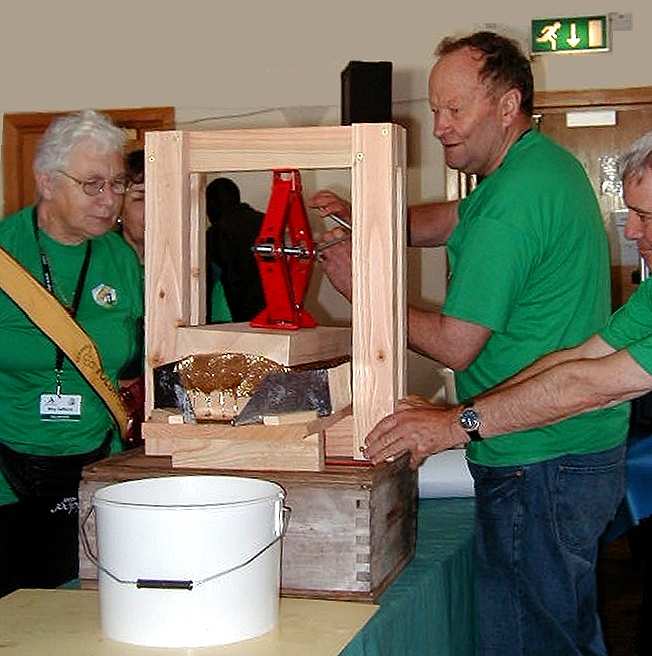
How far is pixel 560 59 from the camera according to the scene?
5383 mm

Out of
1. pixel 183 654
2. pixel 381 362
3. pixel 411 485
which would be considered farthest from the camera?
pixel 411 485

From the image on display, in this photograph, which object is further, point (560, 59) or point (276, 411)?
point (560, 59)

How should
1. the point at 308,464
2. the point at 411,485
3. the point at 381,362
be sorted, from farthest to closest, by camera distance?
the point at 411,485 → the point at 381,362 → the point at 308,464

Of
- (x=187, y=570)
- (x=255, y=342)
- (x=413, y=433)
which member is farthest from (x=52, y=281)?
(x=187, y=570)

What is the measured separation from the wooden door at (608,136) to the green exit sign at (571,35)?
19 cm

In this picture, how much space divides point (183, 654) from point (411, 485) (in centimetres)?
61

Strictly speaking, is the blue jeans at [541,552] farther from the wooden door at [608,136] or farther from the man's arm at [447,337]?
the wooden door at [608,136]

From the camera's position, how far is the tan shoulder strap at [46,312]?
2223 mm

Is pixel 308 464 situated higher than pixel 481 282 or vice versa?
pixel 481 282

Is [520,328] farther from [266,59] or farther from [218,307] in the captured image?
[266,59]

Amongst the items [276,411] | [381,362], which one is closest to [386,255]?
[381,362]

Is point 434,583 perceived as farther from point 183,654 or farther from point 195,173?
point 195,173

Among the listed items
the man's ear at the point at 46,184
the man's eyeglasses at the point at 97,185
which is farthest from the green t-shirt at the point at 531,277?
the man's ear at the point at 46,184

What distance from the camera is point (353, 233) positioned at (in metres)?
1.76
